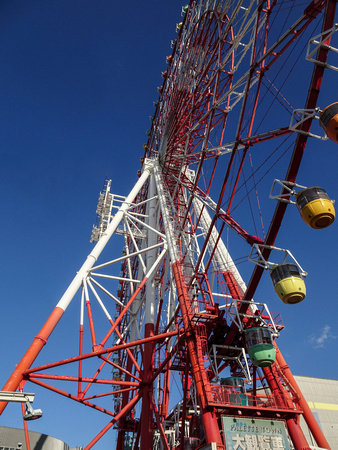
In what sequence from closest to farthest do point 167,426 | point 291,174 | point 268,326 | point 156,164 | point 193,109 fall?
1. point 291,174
2. point 268,326
3. point 167,426
4. point 193,109
5. point 156,164

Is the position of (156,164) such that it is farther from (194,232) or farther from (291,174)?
(291,174)

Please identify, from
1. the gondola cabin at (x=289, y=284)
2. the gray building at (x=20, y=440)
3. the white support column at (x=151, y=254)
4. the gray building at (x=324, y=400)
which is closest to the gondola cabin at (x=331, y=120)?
the gondola cabin at (x=289, y=284)

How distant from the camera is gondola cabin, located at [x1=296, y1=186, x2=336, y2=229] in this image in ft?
29.3

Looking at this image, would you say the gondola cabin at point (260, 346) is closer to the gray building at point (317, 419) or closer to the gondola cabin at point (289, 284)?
the gondola cabin at point (289, 284)

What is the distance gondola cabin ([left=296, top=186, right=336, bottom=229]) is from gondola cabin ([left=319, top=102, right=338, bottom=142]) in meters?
1.48

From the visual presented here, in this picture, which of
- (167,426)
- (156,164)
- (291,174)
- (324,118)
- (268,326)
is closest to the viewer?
(324,118)

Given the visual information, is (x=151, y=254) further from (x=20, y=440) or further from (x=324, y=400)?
(x=324, y=400)

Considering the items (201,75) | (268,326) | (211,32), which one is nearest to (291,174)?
(268,326)

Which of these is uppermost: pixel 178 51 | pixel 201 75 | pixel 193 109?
pixel 178 51

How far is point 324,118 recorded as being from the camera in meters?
8.37

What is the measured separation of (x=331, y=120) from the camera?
8141 mm

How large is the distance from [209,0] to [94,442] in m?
Answer: 21.4

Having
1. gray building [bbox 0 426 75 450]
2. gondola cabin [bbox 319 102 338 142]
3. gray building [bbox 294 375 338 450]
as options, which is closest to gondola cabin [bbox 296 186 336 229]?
gondola cabin [bbox 319 102 338 142]

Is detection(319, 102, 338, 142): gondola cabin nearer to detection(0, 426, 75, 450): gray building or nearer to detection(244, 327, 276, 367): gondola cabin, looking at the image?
detection(244, 327, 276, 367): gondola cabin
